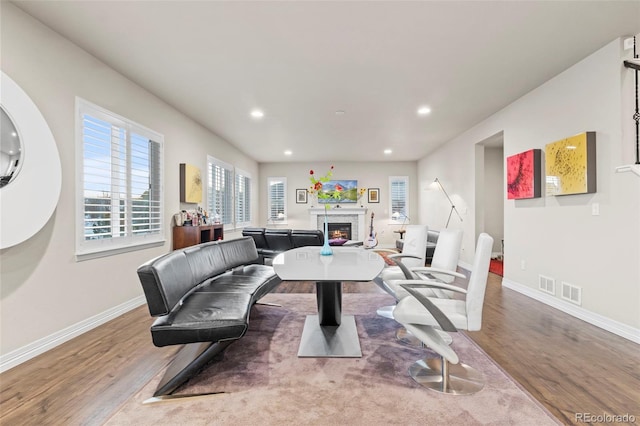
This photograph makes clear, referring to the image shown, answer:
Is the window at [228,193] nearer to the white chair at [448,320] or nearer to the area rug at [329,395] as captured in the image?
the area rug at [329,395]

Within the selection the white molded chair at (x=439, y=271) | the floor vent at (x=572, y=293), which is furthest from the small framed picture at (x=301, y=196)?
the floor vent at (x=572, y=293)

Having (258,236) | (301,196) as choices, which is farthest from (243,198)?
(258,236)

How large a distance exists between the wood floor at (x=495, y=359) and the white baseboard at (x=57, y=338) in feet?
0.21

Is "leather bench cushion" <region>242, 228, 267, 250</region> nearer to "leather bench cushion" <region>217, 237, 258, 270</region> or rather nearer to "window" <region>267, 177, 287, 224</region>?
"leather bench cushion" <region>217, 237, 258, 270</region>

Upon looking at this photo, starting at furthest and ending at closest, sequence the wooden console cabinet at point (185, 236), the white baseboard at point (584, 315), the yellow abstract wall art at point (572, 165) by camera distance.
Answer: the wooden console cabinet at point (185, 236)
the yellow abstract wall art at point (572, 165)
the white baseboard at point (584, 315)

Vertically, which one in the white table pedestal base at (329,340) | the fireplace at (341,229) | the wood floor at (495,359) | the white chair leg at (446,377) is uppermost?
the fireplace at (341,229)

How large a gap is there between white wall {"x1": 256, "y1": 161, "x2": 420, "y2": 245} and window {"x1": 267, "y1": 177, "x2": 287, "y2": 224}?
0.37 feet

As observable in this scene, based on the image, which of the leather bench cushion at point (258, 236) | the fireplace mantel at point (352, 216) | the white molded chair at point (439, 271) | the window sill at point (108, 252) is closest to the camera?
the white molded chair at point (439, 271)

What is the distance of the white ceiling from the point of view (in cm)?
228

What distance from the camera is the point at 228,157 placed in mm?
6691

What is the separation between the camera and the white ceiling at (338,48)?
2.28 metres

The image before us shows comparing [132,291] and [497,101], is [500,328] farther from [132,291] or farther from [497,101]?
[132,291]

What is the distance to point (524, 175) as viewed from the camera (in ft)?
13.2

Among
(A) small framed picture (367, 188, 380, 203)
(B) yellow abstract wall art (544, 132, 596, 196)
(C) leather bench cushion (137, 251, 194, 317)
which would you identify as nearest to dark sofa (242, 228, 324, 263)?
(C) leather bench cushion (137, 251, 194, 317)
